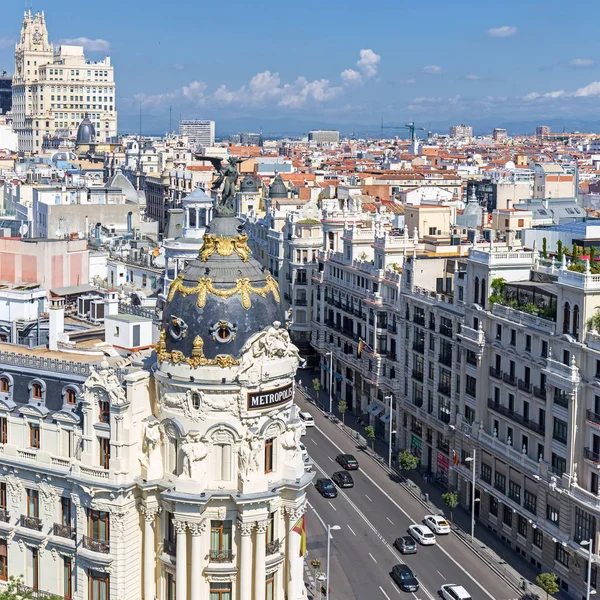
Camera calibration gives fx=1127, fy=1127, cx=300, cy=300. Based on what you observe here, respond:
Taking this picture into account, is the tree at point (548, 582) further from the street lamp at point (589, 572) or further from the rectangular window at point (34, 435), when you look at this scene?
the rectangular window at point (34, 435)

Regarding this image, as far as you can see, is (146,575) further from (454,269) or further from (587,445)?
(454,269)

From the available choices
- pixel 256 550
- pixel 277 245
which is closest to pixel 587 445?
pixel 256 550

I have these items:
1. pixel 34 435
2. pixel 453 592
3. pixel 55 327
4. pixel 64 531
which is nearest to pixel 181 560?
pixel 64 531

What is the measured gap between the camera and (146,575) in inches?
2542

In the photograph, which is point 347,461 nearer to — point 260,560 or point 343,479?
point 343,479

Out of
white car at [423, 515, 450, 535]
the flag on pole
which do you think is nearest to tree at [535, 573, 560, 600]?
white car at [423, 515, 450, 535]

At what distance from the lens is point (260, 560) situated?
6284 centimetres

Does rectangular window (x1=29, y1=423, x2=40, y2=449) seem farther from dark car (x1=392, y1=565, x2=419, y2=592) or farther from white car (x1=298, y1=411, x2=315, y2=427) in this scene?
white car (x1=298, y1=411, x2=315, y2=427)

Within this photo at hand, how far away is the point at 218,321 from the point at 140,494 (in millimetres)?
11211

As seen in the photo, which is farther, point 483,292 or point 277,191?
point 277,191

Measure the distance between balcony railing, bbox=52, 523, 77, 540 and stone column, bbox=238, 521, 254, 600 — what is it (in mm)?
10934

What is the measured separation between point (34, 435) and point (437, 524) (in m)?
37.9

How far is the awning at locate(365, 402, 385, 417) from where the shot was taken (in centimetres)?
12091

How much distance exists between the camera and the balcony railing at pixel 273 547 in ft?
210
